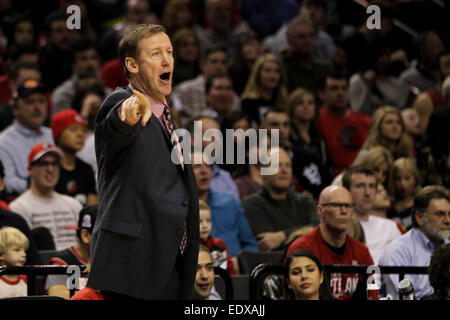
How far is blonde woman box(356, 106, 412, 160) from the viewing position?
335 inches

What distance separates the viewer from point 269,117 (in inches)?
335

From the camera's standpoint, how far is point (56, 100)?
371 inches

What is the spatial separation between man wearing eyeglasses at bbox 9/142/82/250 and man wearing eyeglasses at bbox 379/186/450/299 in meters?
2.44

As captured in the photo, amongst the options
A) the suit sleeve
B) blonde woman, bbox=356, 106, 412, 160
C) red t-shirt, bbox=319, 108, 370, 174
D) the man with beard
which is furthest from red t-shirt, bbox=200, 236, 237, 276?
the suit sleeve

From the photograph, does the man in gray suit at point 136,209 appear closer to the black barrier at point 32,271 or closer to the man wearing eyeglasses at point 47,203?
the black barrier at point 32,271

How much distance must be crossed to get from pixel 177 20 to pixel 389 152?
3.71 metres

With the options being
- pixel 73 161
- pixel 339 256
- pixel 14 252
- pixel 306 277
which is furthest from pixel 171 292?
pixel 73 161

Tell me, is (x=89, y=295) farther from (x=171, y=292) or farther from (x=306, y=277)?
(x=306, y=277)

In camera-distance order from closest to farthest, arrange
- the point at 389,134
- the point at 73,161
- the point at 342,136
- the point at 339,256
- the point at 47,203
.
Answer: the point at 339,256, the point at 47,203, the point at 73,161, the point at 389,134, the point at 342,136

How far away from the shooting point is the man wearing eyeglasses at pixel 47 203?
6973mm

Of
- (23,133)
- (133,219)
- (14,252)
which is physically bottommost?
(14,252)

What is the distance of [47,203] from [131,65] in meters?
3.85

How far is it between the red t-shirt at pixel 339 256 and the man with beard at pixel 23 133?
8.66ft

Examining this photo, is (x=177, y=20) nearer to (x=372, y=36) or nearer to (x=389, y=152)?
(x=372, y=36)
